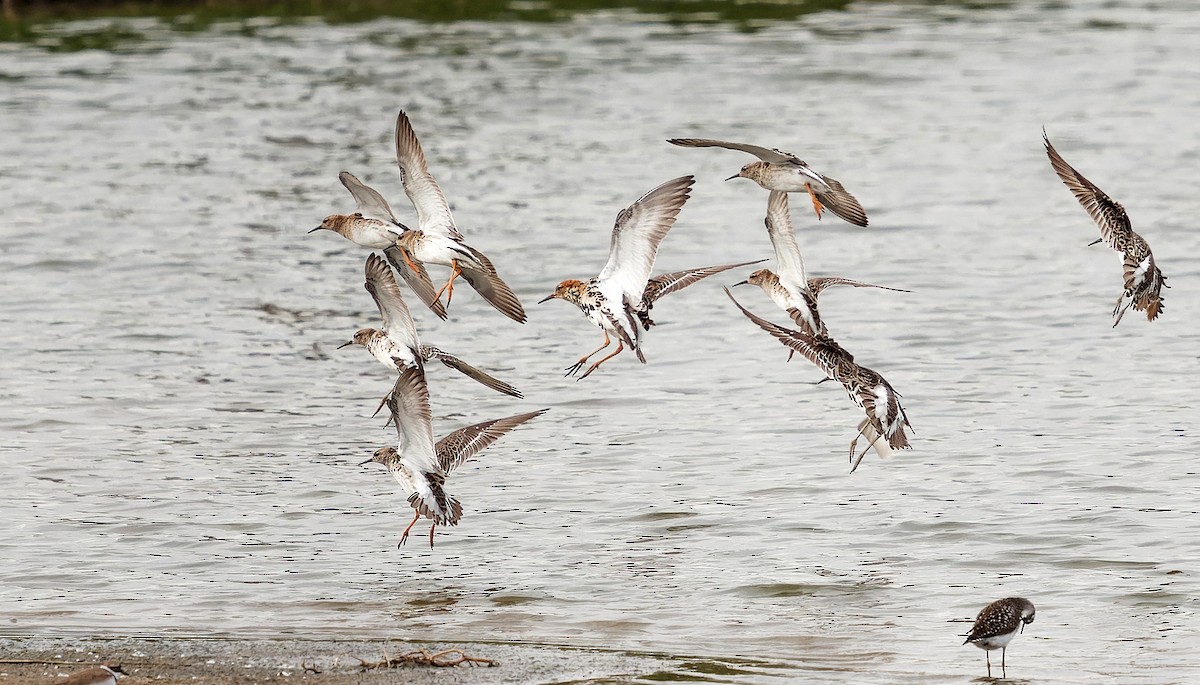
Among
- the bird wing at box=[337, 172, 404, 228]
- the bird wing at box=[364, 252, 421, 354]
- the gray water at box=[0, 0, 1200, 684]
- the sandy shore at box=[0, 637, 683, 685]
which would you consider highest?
the bird wing at box=[337, 172, 404, 228]

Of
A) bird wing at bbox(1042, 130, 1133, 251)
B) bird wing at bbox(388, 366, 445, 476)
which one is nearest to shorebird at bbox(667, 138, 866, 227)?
bird wing at bbox(1042, 130, 1133, 251)

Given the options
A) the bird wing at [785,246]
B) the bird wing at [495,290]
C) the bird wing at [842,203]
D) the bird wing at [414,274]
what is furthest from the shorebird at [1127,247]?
the bird wing at [414,274]

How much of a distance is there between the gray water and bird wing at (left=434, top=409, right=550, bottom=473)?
86cm

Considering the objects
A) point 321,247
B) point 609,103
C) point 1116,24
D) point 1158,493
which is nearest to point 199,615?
point 1158,493

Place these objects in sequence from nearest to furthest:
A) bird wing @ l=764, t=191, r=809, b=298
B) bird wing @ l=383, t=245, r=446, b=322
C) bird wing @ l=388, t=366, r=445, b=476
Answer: bird wing @ l=388, t=366, r=445, b=476
bird wing @ l=764, t=191, r=809, b=298
bird wing @ l=383, t=245, r=446, b=322

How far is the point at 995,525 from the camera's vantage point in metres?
12.9

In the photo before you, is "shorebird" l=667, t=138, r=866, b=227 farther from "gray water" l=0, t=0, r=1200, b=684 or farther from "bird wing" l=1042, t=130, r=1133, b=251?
"gray water" l=0, t=0, r=1200, b=684

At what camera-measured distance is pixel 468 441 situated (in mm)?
11484

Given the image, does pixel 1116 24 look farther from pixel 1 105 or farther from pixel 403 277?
pixel 403 277

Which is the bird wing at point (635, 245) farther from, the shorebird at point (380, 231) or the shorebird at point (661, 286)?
the shorebird at point (380, 231)

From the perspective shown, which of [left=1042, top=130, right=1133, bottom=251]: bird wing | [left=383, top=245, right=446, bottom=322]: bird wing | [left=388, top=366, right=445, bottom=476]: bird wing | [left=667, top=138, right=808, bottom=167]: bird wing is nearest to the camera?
[left=667, top=138, right=808, bottom=167]: bird wing

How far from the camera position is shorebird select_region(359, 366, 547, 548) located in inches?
406

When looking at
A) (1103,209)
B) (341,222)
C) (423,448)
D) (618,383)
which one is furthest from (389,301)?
(618,383)

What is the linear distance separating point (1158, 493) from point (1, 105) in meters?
25.1
